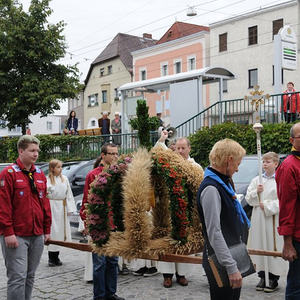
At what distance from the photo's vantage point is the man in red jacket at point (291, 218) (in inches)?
164

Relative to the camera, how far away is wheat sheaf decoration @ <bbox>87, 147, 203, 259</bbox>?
437 centimetres

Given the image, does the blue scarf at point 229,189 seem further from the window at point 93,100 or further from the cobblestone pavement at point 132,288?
the window at point 93,100

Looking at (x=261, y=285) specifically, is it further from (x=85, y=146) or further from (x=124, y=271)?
(x=85, y=146)

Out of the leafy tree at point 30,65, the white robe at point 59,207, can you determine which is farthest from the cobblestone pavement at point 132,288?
the leafy tree at point 30,65

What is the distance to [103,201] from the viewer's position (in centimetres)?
476

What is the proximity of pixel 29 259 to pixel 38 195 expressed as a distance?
2.21 feet

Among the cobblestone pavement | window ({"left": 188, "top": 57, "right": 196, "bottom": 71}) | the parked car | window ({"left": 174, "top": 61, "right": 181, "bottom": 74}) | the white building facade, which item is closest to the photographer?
the cobblestone pavement

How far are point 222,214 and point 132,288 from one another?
3.32m

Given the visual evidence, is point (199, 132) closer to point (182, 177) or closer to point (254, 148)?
point (254, 148)

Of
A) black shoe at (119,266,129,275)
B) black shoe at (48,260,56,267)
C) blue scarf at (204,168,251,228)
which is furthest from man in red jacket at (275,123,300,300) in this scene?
black shoe at (48,260,56,267)

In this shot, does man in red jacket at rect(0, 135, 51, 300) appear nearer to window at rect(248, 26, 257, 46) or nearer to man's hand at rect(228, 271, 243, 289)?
man's hand at rect(228, 271, 243, 289)

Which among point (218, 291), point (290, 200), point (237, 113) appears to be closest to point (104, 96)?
point (237, 113)

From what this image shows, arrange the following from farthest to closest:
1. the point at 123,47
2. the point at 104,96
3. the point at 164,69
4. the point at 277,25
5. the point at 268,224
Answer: the point at 104,96
the point at 123,47
the point at 164,69
the point at 277,25
the point at 268,224

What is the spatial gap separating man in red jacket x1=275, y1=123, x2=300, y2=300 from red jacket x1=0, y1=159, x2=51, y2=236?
246 cm
